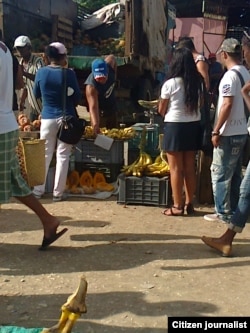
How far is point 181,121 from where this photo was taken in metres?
6.12

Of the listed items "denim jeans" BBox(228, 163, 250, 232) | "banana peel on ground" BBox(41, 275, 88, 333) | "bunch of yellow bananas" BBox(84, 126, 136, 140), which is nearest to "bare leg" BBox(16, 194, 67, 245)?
"denim jeans" BBox(228, 163, 250, 232)

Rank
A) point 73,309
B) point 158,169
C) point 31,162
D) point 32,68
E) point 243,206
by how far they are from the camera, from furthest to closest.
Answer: point 32,68, point 158,169, point 31,162, point 243,206, point 73,309

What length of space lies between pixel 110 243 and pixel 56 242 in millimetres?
512

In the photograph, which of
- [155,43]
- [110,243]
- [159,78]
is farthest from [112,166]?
[159,78]

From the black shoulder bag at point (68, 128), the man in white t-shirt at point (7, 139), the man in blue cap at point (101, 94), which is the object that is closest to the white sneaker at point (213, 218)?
the black shoulder bag at point (68, 128)

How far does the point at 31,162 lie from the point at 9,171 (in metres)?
0.95

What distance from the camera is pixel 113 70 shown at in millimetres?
8344

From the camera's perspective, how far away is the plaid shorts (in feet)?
15.0

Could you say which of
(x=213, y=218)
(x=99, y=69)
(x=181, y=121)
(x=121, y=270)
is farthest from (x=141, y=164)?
(x=121, y=270)

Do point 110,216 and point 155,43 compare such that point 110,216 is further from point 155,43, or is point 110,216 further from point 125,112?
point 155,43

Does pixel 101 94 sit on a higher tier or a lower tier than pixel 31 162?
higher

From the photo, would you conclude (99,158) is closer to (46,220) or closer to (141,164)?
(141,164)

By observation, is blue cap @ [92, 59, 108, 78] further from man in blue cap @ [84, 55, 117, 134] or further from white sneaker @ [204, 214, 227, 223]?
white sneaker @ [204, 214, 227, 223]

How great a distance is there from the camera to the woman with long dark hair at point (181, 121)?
19.7ft
